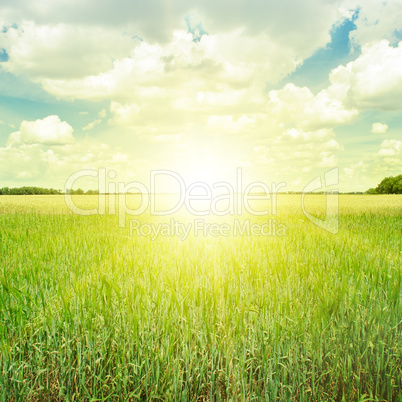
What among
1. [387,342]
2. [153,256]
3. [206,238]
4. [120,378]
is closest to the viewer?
[120,378]

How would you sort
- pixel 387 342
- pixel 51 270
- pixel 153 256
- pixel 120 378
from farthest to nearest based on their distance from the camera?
pixel 153 256 → pixel 51 270 → pixel 387 342 → pixel 120 378

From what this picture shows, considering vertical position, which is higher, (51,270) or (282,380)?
(51,270)

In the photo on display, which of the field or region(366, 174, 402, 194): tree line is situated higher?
region(366, 174, 402, 194): tree line

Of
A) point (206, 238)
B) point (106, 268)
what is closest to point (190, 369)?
point (106, 268)

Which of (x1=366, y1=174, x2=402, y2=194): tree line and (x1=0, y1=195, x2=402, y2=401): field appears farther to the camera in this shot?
(x1=366, y1=174, x2=402, y2=194): tree line

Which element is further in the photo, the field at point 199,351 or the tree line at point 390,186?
the tree line at point 390,186

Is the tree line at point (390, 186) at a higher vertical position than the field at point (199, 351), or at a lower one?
higher

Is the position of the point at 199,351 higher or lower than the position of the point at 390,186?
lower

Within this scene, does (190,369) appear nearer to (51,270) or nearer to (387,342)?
(387,342)

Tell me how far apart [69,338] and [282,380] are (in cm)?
158

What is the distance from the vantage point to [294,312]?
279 centimetres

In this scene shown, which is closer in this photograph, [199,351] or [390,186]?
[199,351]

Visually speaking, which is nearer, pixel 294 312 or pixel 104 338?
pixel 104 338

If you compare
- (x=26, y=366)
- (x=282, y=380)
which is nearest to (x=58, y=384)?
(x=26, y=366)
